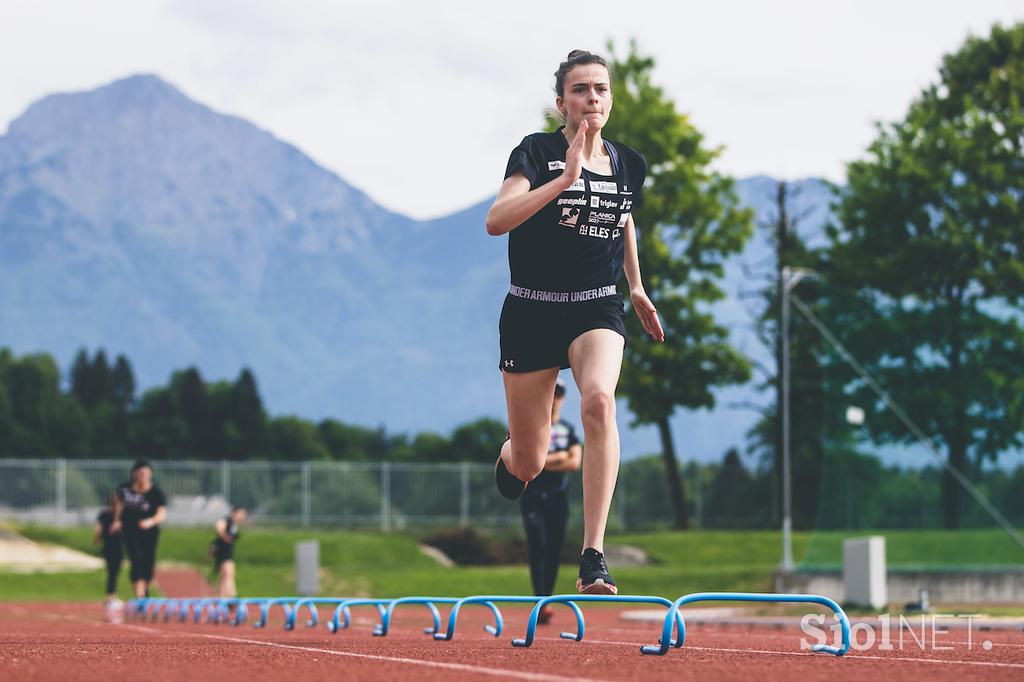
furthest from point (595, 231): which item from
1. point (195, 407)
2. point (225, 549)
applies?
point (195, 407)

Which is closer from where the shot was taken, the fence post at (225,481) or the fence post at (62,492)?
the fence post at (62,492)

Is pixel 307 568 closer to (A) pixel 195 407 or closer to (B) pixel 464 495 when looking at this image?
(B) pixel 464 495

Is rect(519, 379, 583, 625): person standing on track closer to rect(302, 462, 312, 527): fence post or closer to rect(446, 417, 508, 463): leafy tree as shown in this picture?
rect(302, 462, 312, 527): fence post

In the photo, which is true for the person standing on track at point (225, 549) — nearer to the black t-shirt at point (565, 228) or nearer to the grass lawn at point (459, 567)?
the grass lawn at point (459, 567)

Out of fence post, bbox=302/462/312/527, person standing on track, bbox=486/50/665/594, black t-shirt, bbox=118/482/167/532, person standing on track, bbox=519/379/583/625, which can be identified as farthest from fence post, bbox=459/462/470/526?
person standing on track, bbox=486/50/665/594

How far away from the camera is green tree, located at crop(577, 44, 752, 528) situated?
41.8m

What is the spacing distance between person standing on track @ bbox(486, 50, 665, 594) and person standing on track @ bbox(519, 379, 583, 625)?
5882 mm

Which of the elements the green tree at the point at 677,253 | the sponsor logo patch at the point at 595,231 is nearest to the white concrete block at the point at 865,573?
the sponsor logo patch at the point at 595,231

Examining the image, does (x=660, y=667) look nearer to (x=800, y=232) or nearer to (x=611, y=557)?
(x=611, y=557)

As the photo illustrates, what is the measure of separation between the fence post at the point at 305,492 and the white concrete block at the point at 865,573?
27140 mm

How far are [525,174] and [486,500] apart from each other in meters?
40.6

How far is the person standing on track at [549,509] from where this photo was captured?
13.5 m

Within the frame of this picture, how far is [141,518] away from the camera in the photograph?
1931cm

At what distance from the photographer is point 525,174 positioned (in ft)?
23.6
